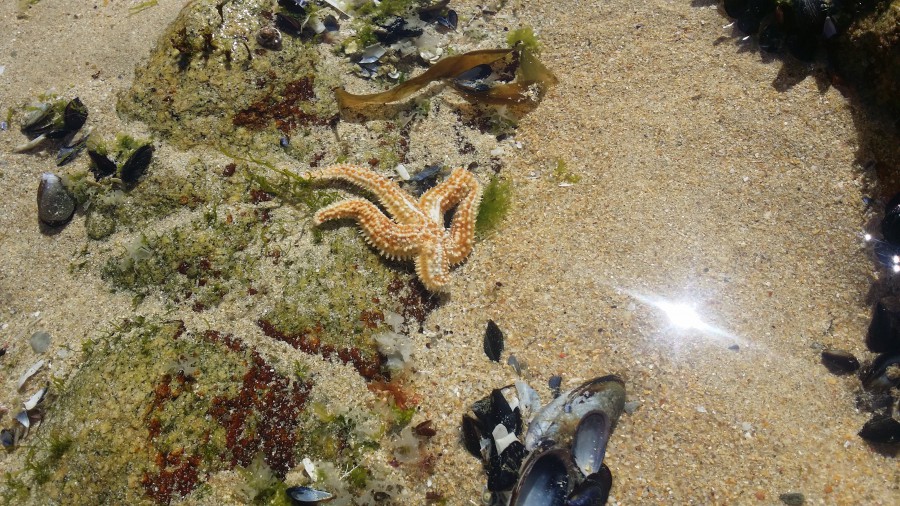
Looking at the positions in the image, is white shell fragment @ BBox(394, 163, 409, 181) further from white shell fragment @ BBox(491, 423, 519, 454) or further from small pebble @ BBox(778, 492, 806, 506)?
small pebble @ BBox(778, 492, 806, 506)

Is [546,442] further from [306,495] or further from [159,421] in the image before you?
[159,421]

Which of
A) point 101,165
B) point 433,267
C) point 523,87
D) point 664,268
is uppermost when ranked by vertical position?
point 523,87

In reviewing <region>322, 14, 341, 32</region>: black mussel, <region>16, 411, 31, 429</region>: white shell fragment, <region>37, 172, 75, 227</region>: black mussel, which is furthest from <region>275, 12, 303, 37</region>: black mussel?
<region>16, 411, 31, 429</region>: white shell fragment

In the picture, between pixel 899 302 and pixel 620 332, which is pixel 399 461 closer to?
pixel 620 332

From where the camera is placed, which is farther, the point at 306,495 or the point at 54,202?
the point at 54,202

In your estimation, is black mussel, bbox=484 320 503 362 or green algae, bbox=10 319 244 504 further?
black mussel, bbox=484 320 503 362

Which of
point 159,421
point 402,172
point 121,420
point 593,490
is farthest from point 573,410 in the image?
point 121,420
